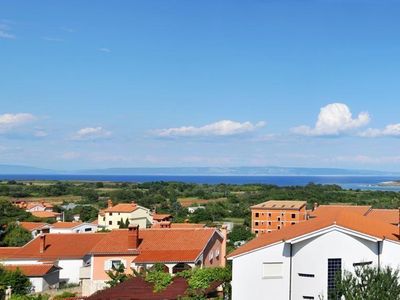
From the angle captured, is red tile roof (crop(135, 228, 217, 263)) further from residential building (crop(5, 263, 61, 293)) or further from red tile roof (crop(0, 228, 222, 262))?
residential building (crop(5, 263, 61, 293))

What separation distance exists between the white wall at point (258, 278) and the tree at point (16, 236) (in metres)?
45.6

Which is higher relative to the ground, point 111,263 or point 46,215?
point 111,263

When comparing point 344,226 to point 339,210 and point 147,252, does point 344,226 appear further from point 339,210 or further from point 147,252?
point 147,252

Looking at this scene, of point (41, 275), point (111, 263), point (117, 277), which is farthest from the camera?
point (41, 275)

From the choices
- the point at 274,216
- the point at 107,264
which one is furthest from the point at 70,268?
the point at 274,216

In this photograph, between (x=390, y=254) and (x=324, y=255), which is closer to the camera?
(x=324, y=255)

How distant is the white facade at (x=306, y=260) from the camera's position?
67.5 ft

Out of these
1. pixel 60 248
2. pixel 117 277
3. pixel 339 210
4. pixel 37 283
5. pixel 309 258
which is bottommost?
pixel 37 283

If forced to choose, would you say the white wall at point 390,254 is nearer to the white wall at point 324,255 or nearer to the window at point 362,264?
the white wall at point 324,255

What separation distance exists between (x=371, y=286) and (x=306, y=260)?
3.90 metres

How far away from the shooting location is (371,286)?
17297mm

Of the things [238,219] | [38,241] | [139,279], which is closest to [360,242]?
[139,279]

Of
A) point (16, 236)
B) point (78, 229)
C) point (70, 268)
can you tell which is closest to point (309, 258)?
point (70, 268)

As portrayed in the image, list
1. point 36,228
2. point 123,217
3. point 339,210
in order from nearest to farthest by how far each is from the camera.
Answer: point 339,210 → point 36,228 → point 123,217
